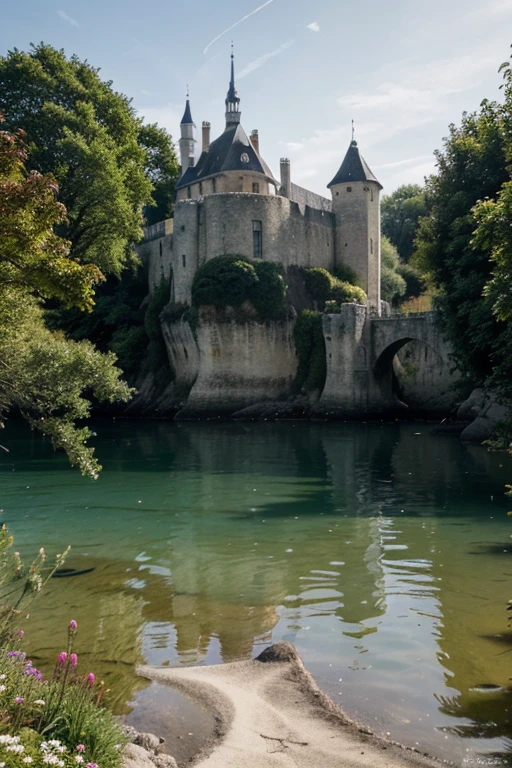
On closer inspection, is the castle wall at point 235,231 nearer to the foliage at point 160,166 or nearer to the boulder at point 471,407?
the foliage at point 160,166

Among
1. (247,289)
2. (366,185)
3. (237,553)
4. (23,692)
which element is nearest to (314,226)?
(366,185)

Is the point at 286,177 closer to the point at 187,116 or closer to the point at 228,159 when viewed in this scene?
the point at 228,159

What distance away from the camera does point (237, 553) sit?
1246cm

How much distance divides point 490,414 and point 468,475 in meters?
9.25

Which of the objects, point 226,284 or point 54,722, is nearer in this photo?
point 54,722

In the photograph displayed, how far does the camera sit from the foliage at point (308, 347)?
42.7 metres

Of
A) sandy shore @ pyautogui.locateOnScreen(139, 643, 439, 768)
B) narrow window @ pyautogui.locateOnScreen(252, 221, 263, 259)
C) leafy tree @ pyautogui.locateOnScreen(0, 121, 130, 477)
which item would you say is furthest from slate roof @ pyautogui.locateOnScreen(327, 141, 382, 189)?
sandy shore @ pyautogui.locateOnScreen(139, 643, 439, 768)

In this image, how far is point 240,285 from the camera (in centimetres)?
4256

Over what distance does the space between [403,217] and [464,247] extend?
2088 inches

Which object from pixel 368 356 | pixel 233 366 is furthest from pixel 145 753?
pixel 233 366

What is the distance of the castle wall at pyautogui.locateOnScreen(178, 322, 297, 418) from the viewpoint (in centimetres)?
4249

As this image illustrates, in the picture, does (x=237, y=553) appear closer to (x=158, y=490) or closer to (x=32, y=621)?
(x=32, y=621)

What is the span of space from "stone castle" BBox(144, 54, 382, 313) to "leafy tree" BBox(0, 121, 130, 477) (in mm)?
32512

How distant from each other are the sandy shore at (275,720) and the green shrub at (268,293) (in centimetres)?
3601
